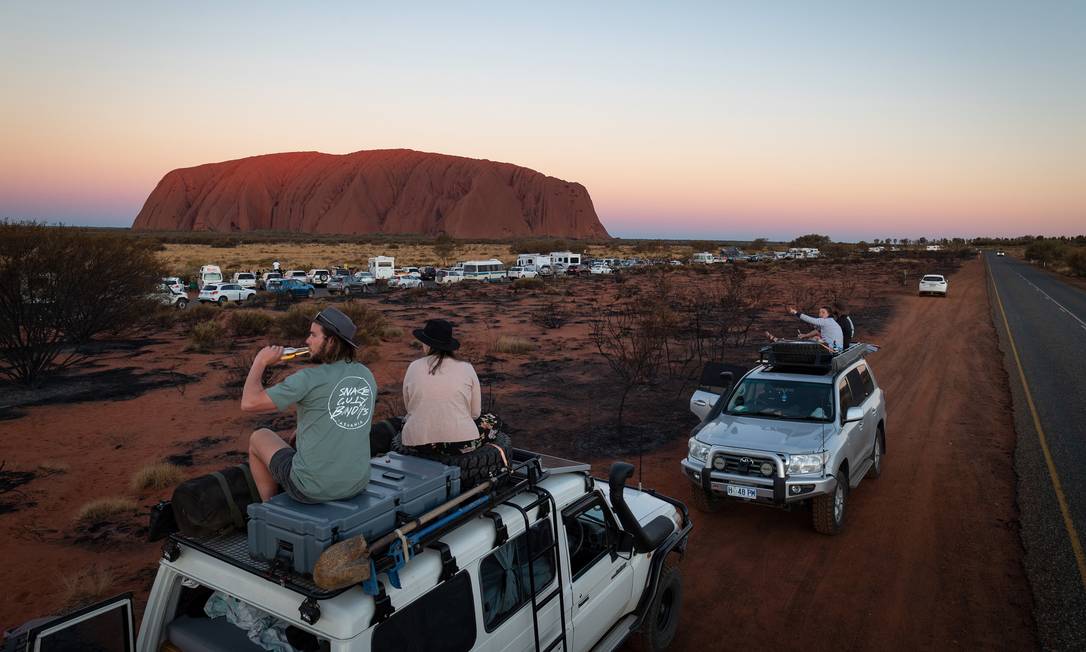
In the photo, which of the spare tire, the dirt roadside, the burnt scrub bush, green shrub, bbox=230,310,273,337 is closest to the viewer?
the spare tire

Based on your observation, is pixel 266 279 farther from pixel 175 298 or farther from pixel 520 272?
pixel 520 272

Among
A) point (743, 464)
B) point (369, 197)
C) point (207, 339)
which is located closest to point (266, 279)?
point (207, 339)

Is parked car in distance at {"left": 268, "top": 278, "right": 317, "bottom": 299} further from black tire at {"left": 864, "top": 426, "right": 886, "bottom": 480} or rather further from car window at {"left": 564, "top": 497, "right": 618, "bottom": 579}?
car window at {"left": 564, "top": 497, "right": 618, "bottom": 579}

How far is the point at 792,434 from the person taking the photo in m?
7.25

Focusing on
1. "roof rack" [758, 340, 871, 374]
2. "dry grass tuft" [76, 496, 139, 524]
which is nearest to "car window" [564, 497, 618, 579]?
"roof rack" [758, 340, 871, 374]

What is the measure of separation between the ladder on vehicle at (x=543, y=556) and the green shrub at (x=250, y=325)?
22.7 metres

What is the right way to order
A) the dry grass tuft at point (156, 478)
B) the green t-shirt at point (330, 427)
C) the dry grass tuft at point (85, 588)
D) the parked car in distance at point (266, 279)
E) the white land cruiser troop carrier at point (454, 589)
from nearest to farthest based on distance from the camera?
the white land cruiser troop carrier at point (454, 589)
the green t-shirt at point (330, 427)
the dry grass tuft at point (85, 588)
the dry grass tuft at point (156, 478)
the parked car in distance at point (266, 279)

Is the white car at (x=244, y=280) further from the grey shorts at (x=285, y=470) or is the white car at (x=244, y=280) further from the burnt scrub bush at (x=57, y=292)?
the grey shorts at (x=285, y=470)

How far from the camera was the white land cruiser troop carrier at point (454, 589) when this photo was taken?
277 cm

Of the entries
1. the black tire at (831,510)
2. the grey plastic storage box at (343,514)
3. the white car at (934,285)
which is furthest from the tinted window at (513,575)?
the white car at (934,285)

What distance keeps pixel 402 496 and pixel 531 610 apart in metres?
1.11

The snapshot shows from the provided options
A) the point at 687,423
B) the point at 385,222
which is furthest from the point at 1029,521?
the point at 385,222

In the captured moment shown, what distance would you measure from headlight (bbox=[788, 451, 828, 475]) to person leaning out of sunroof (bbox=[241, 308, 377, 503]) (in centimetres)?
502

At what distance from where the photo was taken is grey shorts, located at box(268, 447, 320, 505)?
3.24 m
